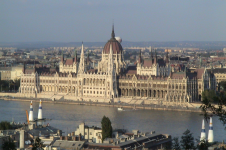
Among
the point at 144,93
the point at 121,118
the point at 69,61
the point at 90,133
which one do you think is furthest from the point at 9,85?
the point at 90,133

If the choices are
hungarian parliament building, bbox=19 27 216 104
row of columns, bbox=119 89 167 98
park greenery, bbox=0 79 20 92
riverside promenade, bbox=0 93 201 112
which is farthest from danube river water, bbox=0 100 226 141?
park greenery, bbox=0 79 20 92

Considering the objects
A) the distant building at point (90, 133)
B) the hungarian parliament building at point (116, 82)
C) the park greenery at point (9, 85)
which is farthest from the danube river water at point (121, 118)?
the park greenery at point (9, 85)

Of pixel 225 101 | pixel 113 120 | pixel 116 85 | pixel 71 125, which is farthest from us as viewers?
pixel 116 85

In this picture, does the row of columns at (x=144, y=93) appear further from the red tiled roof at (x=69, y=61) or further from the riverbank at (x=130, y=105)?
the red tiled roof at (x=69, y=61)

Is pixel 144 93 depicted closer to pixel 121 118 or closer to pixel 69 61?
pixel 121 118

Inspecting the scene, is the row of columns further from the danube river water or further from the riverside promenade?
the danube river water

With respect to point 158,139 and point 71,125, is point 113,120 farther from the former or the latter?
point 158,139

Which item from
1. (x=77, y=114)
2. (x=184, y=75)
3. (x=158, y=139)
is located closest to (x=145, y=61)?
(x=184, y=75)
